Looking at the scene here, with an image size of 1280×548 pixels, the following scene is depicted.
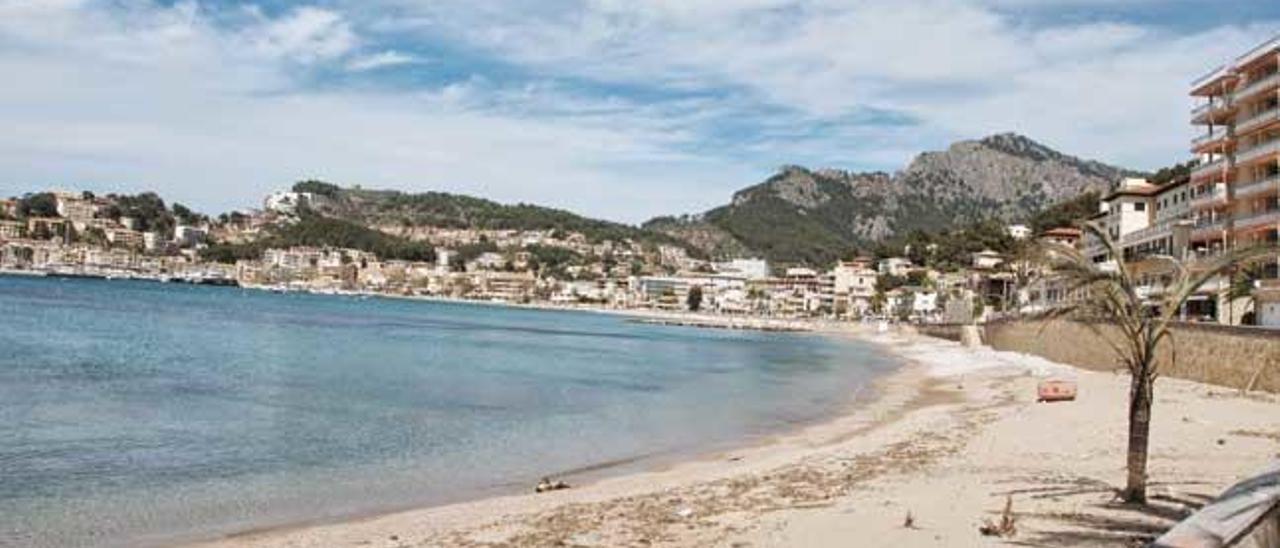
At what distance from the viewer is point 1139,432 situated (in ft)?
41.2

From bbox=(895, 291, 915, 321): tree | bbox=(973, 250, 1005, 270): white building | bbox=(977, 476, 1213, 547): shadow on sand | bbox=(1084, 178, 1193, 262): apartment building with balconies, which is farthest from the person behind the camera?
bbox=(895, 291, 915, 321): tree

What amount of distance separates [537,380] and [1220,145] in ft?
119

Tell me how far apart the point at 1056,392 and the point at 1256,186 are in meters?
25.7

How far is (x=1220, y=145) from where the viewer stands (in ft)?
188

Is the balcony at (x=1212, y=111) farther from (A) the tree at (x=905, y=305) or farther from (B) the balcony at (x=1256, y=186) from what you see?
(A) the tree at (x=905, y=305)

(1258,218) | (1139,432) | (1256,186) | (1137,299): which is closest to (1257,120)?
(1256,186)

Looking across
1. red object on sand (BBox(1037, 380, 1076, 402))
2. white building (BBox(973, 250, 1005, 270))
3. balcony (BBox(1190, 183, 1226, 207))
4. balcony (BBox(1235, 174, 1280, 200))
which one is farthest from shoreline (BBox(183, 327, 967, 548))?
white building (BBox(973, 250, 1005, 270))

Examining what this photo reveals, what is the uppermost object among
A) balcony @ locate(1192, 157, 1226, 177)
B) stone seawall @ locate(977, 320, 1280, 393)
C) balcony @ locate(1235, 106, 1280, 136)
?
balcony @ locate(1235, 106, 1280, 136)

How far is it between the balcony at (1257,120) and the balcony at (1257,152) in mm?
Result: 915

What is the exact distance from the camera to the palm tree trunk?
12555 millimetres

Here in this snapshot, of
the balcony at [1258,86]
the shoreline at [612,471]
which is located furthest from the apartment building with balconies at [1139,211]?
the shoreline at [612,471]

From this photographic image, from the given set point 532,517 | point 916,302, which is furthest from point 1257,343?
point 916,302

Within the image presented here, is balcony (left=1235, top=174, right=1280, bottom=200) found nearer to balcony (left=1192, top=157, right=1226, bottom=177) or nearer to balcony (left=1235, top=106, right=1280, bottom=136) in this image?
balcony (left=1192, top=157, right=1226, bottom=177)

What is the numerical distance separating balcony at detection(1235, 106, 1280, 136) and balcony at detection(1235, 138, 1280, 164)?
0.91m
